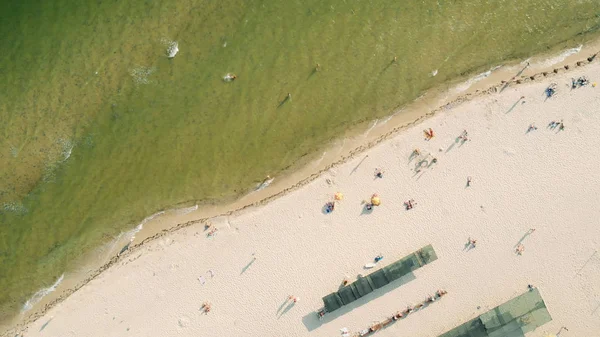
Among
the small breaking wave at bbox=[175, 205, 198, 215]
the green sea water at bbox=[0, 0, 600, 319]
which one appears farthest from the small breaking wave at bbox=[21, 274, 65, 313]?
the small breaking wave at bbox=[175, 205, 198, 215]

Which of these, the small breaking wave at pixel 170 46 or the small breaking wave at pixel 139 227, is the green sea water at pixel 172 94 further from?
the small breaking wave at pixel 139 227

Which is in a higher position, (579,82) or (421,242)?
(579,82)

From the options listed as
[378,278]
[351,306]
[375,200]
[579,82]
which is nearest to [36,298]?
[351,306]

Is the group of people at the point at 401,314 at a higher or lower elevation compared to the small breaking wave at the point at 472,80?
lower

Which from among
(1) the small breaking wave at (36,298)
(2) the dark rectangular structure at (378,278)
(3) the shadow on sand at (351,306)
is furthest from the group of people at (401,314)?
(1) the small breaking wave at (36,298)

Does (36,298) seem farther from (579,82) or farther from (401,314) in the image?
(579,82)

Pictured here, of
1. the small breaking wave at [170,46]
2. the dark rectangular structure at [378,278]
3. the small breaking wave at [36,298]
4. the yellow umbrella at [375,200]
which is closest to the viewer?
the dark rectangular structure at [378,278]
